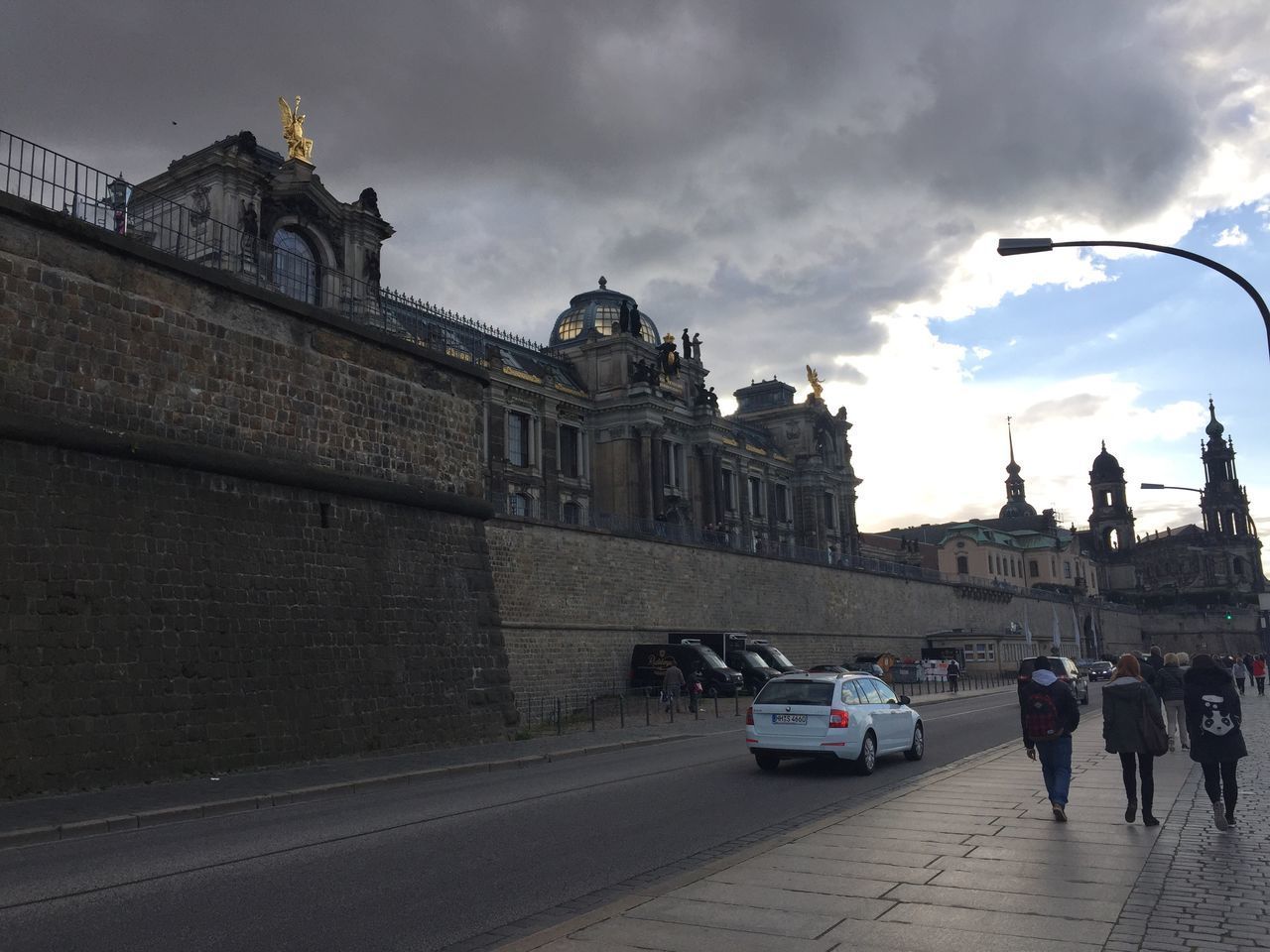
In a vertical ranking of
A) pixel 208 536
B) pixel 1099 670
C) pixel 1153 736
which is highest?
pixel 208 536

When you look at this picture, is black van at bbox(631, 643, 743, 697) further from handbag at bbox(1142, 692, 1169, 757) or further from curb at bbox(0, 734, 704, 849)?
handbag at bbox(1142, 692, 1169, 757)

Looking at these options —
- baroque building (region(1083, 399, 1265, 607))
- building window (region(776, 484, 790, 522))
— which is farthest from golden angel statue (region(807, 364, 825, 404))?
baroque building (region(1083, 399, 1265, 607))

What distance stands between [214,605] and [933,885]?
12395mm

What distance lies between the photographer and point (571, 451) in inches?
2207

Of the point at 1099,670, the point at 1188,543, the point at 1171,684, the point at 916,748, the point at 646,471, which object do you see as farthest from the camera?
the point at 1188,543

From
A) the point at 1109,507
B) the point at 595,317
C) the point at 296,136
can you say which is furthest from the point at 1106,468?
the point at 296,136

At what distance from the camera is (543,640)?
111 feet

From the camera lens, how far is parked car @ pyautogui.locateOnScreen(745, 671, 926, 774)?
14.5 m

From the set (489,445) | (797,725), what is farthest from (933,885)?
(489,445)

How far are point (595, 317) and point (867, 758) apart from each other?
5064cm

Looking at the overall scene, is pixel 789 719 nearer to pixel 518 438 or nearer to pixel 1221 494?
pixel 518 438

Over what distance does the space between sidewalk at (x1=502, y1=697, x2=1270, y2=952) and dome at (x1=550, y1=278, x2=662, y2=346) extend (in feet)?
175

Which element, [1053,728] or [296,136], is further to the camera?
[296,136]

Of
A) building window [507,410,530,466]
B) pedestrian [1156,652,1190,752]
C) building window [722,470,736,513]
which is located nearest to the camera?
pedestrian [1156,652,1190,752]
